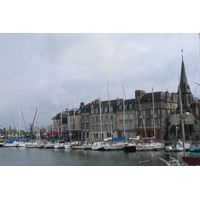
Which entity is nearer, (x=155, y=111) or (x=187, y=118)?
(x=187, y=118)

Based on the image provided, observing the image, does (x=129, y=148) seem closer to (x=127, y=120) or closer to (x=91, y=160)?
(x=91, y=160)

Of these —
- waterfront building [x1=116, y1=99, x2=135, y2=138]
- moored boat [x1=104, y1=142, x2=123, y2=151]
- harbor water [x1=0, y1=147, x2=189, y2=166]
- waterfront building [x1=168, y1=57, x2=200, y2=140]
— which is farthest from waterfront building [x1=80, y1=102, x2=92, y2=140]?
harbor water [x1=0, y1=147, x2=189, y2=166]

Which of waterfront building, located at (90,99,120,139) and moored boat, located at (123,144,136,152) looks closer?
moored boat, located at (123,144,136,152)

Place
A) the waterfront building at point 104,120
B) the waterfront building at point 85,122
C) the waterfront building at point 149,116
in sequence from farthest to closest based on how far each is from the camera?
the waterfront building at point 85,122 → the waterfront building at point 104,120 → the waterfront building at point 149,116

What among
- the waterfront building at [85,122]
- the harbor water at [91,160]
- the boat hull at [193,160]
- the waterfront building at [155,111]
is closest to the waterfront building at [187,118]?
the waterfront building at [155,111]

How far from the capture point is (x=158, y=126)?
66.8 m

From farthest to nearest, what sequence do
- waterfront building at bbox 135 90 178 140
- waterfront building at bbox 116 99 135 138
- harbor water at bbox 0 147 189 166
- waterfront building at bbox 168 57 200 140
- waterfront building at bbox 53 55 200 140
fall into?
1. waterfront building at bbox 116 99 135 138
2. waterfront building at bbox 135 90 178 140
3. waterfront building at bbox 53 55 200 140
4. waterfront building at bbox 168 57 200 140
5. harbor water at bbox 0 147 189 166

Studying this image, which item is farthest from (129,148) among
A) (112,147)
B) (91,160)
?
(91,160)

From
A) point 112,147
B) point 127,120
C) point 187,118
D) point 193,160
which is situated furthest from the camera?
point 127,120

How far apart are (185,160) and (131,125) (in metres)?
50.0

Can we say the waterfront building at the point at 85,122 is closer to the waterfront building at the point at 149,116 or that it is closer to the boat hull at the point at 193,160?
the waterfront building at the point at 149,116

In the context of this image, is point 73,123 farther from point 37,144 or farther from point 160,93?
point 160,93

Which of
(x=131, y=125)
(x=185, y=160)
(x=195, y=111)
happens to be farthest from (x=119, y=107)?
(x=185, y=160)

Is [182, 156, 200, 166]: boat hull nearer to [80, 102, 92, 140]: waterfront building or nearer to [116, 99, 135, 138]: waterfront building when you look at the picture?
[116, 99, 135, 138]: waterfront building
